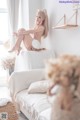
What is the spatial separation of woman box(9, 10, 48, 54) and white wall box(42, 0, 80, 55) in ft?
0.44

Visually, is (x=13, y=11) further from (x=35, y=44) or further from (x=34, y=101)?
(x=34, y=101)

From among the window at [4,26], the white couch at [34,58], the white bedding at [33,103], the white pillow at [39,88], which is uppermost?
the window at [4,26]

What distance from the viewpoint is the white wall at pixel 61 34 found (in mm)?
3125

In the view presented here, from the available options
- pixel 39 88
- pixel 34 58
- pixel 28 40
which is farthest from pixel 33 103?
pixel 28 40

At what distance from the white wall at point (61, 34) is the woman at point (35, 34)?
0.13 metres

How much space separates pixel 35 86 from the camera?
287cm

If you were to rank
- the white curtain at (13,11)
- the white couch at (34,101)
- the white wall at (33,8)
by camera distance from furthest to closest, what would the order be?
the white curtain at (13,11), the white wall at (33,8), the white couch at (34,101)

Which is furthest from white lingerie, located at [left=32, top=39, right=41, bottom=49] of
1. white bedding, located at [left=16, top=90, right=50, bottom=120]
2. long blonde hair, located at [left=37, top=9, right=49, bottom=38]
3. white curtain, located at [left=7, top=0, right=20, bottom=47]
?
white bedding, located at [left=16, top=90, right=50, bottom=120]

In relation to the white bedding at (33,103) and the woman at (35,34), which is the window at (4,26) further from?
the white bedding at (33,103)

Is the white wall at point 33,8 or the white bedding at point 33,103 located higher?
the white wall at point 33,8

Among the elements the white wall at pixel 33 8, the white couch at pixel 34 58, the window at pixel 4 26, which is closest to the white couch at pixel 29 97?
the white couch at pixel 34 58

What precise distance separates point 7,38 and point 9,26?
296 mm

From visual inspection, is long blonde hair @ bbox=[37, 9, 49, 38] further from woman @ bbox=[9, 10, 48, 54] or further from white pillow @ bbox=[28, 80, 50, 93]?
white pillow @ bbox=[28, 80, 50, 93]

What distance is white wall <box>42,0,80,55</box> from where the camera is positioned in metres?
3.12
